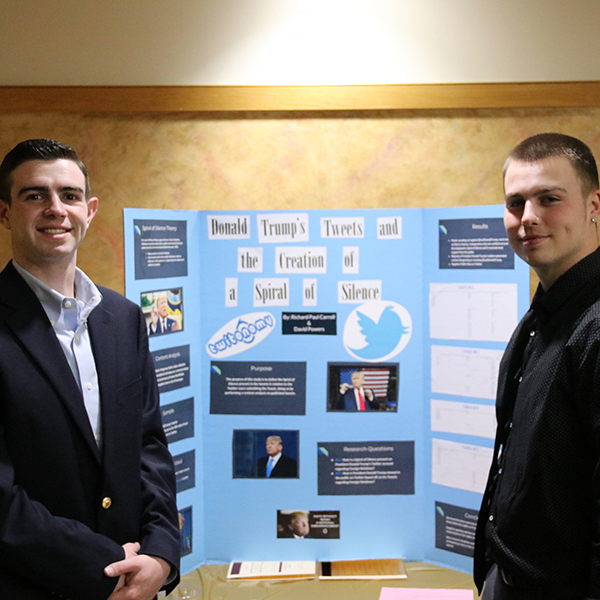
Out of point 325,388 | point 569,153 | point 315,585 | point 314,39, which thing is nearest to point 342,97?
point 314,39

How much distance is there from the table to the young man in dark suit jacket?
3.45 feet

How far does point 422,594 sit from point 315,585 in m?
0.46

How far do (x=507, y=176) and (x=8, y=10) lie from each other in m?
2.56

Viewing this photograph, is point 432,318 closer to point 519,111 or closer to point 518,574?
point 519,111

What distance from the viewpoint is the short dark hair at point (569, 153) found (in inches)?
55.7

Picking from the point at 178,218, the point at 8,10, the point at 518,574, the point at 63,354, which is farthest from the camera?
the point at 8,10

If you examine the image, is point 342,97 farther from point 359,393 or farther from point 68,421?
point 68,421

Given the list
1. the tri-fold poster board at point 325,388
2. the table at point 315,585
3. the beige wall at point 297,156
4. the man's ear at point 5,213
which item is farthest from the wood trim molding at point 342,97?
the table at point 315,585

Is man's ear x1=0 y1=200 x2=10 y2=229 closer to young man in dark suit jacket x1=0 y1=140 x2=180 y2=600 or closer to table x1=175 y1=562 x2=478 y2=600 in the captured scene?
young man in dark suit jacket x1=0 y1=140 x2=180 y2=600

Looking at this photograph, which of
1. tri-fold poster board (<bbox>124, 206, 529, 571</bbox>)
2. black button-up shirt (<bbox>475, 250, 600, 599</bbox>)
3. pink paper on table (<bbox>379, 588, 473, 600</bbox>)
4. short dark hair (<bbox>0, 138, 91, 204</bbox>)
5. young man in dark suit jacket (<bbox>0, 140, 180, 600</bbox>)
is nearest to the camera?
black button-up shirt (<bbox>475, 250, 600, 599</bbox>)

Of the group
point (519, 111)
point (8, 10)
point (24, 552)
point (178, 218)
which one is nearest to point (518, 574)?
point (24, 552)

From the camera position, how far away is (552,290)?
142 cm

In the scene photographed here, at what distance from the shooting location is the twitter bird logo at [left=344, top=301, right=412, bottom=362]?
277 centimetres

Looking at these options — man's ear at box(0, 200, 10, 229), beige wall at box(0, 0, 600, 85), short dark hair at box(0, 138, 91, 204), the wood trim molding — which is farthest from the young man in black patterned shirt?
beige wall at box(0, 0, 600, 85)
